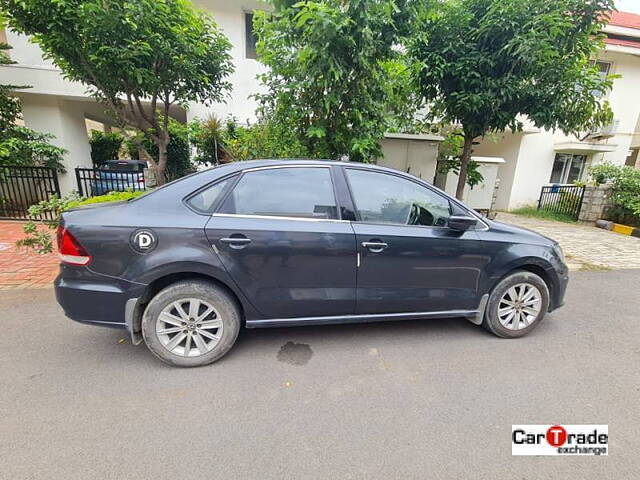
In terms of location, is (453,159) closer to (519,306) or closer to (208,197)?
(519,306)

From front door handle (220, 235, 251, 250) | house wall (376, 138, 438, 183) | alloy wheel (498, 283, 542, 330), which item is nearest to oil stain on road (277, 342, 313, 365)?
front door handle (220, 235, 251, 250)

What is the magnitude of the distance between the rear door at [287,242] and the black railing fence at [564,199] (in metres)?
11.1

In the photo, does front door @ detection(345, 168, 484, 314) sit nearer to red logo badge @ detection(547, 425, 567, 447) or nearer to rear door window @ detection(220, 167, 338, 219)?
rear door window @ detection(220, 167, 338, 219)

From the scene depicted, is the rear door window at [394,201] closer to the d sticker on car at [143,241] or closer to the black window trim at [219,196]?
the black window trim at [219,196]

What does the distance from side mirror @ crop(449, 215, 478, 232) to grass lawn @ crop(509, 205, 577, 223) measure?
33.3ft

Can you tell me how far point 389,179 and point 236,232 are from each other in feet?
4.76

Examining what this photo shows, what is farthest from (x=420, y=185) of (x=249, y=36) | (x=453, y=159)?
(x=249, y=36)

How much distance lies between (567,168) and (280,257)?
1509 centimetres

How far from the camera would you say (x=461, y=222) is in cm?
265

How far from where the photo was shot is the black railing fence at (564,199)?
10.2 m

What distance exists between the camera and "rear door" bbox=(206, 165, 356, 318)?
242 cm

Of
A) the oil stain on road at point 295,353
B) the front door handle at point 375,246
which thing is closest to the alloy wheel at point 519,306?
the front door handle at point 375,246

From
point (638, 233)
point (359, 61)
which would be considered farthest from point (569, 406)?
point (638, 233)

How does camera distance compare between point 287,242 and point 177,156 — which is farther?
point 177,156
